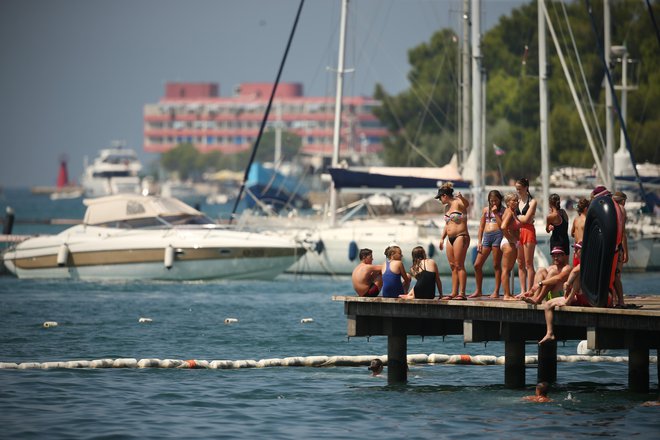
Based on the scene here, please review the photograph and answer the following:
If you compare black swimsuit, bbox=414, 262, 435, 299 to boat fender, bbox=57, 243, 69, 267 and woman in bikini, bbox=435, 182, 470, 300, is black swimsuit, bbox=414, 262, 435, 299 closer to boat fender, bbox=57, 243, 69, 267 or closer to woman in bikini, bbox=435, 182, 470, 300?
woman in bikini, bbox=435, 182, 470, 300

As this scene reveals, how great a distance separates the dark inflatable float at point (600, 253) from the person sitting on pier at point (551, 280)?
53cm

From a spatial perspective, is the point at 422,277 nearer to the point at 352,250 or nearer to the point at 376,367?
the point at 376,367

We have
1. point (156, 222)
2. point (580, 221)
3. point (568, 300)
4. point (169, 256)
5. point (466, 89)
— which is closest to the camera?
point (568, 300)

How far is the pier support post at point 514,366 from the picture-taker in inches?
951

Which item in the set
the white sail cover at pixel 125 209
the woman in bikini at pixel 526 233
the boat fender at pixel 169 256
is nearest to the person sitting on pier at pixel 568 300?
the woman in bikini at pixel 526 233

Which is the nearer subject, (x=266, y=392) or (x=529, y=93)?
(x=266, y=392)

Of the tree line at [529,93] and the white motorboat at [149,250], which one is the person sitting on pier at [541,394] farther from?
the tree line at [529,93]

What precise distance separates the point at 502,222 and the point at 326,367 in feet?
16.5

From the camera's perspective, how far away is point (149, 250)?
151 ft

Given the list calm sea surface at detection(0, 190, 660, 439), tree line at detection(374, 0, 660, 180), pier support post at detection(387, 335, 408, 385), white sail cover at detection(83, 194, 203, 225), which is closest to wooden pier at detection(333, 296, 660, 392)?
pier support post at detection(387, 335, 408, 385)

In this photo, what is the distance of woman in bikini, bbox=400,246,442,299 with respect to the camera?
2355 cm

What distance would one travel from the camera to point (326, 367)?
27.5 meters

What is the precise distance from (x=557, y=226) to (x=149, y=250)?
24133 millimetres

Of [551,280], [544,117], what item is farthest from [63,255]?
[551,280]
